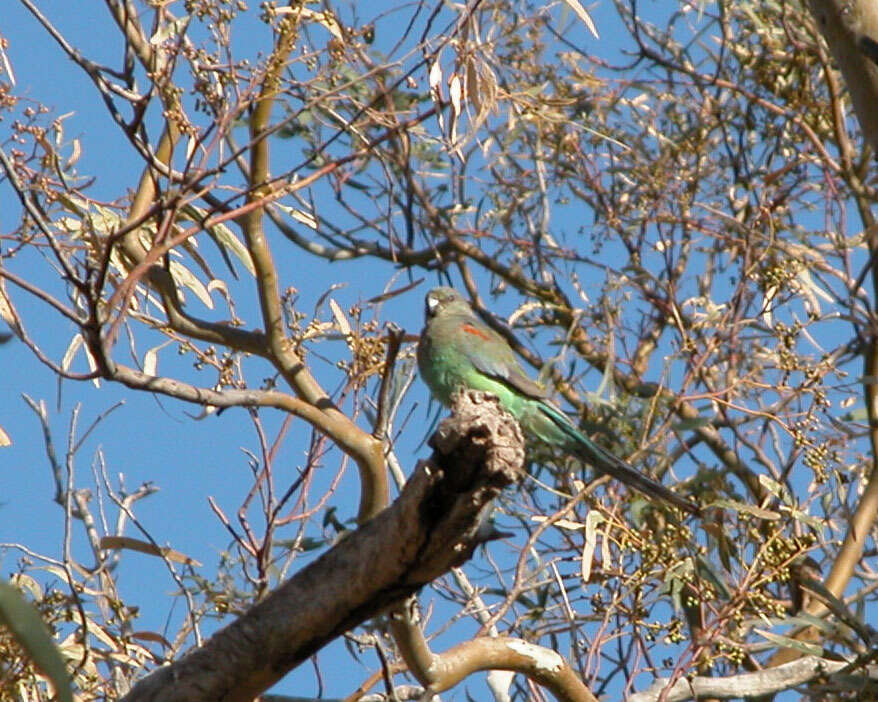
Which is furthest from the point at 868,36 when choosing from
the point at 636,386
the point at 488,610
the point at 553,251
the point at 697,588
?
the point at 553,251

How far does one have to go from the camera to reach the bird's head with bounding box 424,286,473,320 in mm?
4480

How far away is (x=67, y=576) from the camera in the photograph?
2498mm

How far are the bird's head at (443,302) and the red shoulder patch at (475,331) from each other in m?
0.21

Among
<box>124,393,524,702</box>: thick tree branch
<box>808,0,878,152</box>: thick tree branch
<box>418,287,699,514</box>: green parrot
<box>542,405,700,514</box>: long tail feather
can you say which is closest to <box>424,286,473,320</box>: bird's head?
<box>418,287,699,514</box>: green parrot

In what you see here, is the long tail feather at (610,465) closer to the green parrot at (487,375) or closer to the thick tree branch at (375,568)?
the green parrot at (487,375)

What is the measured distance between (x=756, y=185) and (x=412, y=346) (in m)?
1.17

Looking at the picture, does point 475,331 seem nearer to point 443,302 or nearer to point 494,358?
point 494,358

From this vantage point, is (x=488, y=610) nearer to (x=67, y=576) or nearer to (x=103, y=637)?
(x=103, y=637)

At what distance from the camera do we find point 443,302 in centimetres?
452

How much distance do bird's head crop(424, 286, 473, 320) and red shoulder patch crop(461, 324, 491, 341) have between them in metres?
0.21

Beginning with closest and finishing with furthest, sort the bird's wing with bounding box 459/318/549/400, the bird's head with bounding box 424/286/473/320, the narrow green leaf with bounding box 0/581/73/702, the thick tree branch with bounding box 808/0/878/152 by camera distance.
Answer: the narrow green leaf with bounding box 0/581/73/702 → the thick tree branch with bounding box 808/0/878/152 → the bird's wing with bounding box 459/318/549/400 → the bird's head with bounding box 424/286/473/320

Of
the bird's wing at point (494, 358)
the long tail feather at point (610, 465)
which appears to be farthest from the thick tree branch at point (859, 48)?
the bird's wing at point (494, 358)

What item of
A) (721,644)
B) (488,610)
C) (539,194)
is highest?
(539,194)

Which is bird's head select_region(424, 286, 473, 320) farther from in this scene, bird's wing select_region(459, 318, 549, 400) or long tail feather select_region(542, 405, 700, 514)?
long tail feather select_region(542, 405, 700, 514)
